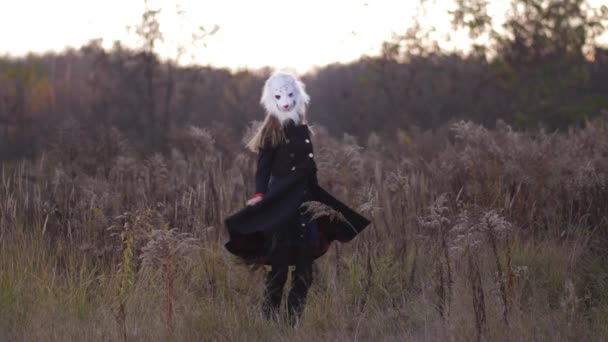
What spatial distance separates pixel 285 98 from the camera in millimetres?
5770

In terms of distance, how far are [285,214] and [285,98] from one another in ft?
2.59

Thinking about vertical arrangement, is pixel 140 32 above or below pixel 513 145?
above

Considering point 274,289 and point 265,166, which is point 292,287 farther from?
point 265,166

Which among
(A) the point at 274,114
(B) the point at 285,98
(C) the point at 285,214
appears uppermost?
(B) the point at 285,98

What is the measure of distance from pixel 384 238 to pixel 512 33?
13284 mm

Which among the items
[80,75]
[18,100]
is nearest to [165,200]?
[18,100]

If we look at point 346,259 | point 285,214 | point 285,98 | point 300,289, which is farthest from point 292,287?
point 285,98

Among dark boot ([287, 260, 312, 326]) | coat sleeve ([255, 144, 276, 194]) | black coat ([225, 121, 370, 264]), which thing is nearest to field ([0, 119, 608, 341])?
dark boot ([287, 260, 312, 326])

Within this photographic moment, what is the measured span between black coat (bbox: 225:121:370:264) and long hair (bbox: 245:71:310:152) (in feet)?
0.17

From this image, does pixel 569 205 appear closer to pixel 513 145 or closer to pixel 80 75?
pixel 513 145

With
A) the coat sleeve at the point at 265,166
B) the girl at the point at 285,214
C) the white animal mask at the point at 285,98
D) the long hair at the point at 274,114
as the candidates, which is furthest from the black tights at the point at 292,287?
the white animal mask at the point at 285,98

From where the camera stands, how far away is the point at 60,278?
6402 mm

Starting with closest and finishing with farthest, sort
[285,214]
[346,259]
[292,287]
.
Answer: [285,214] → [292,287] → [346,259]

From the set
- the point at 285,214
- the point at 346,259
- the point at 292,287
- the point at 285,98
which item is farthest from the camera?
the point at 346,259
